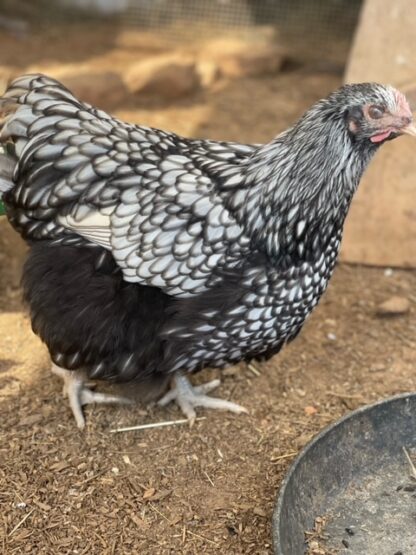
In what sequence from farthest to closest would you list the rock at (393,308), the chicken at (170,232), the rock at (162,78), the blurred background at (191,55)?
the rock at (162,78) < the blurred background at (191,55) < the rock at (393,308) < the chicken at (170,232)

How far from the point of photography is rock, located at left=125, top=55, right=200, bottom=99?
5859 millimetres

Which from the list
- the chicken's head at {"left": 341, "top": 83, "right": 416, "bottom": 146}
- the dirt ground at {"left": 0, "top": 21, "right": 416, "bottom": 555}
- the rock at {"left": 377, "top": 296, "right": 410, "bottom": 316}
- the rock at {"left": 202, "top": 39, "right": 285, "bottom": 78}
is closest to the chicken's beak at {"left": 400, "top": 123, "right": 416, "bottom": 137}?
the chicken's head at {"left": 341, "top": 83, "right": 416, "bottom": 146}

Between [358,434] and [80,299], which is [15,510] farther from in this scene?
[358,434]

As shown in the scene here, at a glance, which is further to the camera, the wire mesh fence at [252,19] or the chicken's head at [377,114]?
the wire mesh fence at [252,19]

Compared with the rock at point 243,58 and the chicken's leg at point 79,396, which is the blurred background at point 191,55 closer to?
the rock at point 243,58

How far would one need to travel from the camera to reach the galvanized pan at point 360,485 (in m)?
2.51

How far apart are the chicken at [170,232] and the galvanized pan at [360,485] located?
1.39 feet

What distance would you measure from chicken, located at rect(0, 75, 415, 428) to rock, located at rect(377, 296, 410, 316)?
3.59 feet

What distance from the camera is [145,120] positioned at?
5.49m

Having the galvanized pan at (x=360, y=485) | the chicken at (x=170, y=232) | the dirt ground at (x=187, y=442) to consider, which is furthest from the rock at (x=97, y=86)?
the galvanized pan at (x=360, y=485)

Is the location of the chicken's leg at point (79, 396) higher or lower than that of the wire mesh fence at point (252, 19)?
lower

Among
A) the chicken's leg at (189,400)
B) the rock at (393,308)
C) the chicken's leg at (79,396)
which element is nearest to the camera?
the chicken's leg at (79,396)

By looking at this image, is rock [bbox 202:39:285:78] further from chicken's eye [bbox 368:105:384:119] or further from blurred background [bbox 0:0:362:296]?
chicken's eye [bbox 368:105:384:119]

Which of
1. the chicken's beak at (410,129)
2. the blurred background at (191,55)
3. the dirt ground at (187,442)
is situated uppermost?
the chicken's beak at (410,129)
